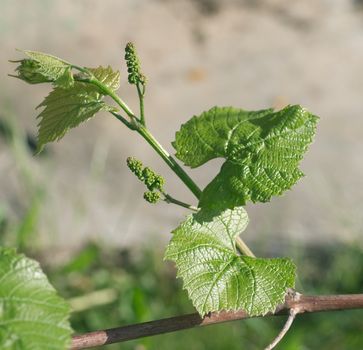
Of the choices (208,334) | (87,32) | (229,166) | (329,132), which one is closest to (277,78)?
(329,132)

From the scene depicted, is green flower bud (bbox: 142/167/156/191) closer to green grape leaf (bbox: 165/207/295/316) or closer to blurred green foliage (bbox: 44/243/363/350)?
green grape leaf (bbox: 165/207/295/316)

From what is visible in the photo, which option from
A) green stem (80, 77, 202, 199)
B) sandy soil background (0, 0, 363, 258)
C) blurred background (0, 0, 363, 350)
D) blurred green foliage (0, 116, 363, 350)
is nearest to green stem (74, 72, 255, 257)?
green stem (80, 77, 202, 199)

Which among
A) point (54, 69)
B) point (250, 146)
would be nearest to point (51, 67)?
point (54, 69)

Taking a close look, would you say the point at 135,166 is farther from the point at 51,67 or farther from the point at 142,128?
the point at 51,67

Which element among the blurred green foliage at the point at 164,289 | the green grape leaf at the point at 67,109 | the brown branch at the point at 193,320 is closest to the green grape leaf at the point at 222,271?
the brown branch at the point at 193,320

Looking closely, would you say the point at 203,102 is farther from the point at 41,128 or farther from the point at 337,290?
the point at 41,128

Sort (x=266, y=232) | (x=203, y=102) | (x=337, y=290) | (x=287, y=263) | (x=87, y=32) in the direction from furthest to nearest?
(x=87, y=32) → (x=203, y=102) → (x=266, y=232) → (x=337, y=290) → (x=287, y=263)
